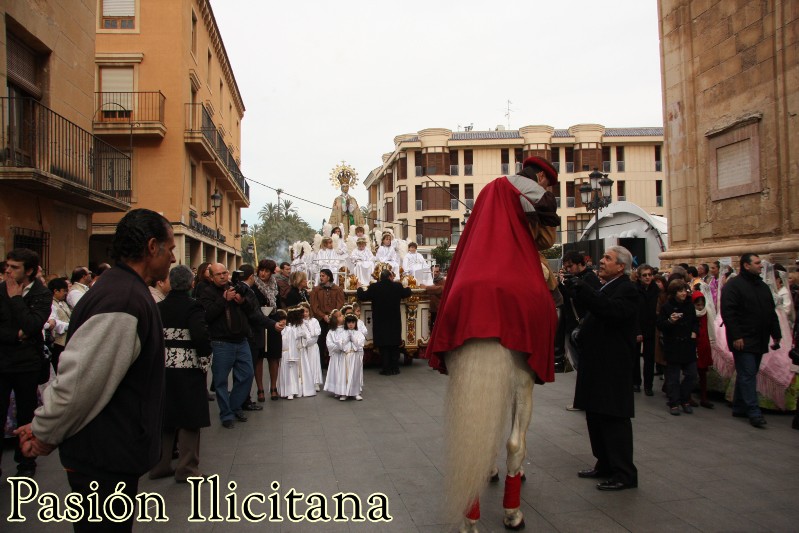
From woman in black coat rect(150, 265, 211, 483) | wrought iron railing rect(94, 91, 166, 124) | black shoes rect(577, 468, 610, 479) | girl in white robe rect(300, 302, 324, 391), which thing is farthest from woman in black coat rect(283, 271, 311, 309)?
wrought iron railing rect(94, 91, 166, 124)

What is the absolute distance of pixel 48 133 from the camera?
11.4 metres

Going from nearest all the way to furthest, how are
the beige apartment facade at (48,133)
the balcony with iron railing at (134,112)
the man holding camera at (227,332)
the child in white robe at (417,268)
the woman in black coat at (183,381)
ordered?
1. the woman in black coat at (183,381)
2. the man holding camera at (227,332)
3. the beige apartment facade at (48,133)
4. the child in white robe at (417,268)
5. the balcony with iron railing at (134,112)

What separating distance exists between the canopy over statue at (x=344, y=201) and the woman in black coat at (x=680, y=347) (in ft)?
36.6

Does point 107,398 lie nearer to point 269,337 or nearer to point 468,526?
point 468,526

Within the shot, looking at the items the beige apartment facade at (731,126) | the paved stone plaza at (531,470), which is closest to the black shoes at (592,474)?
the paved stone plaza at (531,470)

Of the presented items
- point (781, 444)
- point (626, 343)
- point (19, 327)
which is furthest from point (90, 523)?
point (781, 444)

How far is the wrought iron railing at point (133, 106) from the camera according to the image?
21984 mm

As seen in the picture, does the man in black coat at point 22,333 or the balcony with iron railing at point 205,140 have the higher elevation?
the balcony with iron railing at point 205,140

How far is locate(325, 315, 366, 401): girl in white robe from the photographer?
900 centimetres

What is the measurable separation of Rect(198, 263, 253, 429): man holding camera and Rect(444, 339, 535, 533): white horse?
387 cm


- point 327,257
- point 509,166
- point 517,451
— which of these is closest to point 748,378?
point 517,451

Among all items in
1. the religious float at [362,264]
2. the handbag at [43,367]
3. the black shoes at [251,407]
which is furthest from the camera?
the religious float at [362,264]

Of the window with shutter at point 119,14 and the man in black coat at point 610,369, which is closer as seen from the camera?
the man in black coat at point 610,369

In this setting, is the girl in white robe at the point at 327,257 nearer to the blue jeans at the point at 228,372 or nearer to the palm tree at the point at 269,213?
the blue jeans at the point at 228,372
